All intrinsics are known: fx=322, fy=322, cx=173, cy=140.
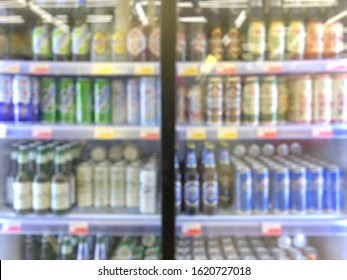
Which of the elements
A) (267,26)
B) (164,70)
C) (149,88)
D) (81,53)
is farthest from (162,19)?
(267,26)

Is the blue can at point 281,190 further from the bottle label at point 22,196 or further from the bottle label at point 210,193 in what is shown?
the bottle label at point 22,196

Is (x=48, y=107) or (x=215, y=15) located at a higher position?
(x=215, y=15)

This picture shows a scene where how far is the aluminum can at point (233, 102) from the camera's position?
1.55 meters

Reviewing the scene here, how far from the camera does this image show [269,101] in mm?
1538

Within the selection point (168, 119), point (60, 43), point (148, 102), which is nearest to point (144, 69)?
point (148, 102)

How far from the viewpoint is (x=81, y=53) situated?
5.16ft

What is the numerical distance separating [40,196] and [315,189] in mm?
1291

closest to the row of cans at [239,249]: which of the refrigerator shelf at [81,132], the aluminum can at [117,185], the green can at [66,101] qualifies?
the aluminum can at [117,185]

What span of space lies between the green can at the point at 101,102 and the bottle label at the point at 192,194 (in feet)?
1.65

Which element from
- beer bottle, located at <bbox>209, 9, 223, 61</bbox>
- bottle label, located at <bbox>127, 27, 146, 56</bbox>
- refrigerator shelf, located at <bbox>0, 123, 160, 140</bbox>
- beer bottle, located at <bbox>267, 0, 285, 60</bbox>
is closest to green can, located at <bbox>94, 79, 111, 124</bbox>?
refrigerator shelf, located at <bbox>0, 123, 160, 140</bbox>

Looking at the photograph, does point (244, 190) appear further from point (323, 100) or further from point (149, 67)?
point (149, 67)
